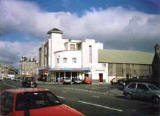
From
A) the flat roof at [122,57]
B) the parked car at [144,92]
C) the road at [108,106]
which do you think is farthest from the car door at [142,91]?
the flat roof at [122,57]

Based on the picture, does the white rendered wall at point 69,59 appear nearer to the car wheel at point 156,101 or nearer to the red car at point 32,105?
the car wheel at point 156,101

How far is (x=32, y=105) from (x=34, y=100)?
251 mm

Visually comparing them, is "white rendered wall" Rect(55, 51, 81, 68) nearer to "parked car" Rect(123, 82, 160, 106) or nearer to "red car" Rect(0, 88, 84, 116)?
"parked car" Rect(123, 82, 160, 106)

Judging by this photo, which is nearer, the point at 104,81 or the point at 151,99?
the point at 151,99

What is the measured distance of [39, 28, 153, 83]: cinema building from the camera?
62.3 metres

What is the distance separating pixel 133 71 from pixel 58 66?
71.7 feet

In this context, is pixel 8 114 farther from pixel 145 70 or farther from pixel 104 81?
pixel 145 70

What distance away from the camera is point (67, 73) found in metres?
62.8

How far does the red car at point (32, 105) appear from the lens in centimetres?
600

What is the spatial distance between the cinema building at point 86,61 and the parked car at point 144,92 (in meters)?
41.9

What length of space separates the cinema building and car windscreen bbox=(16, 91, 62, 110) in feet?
179

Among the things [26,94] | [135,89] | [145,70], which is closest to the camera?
[26,94]

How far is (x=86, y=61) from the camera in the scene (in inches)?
2457

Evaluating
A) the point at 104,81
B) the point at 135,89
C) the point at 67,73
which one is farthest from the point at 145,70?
the point at 135,89
